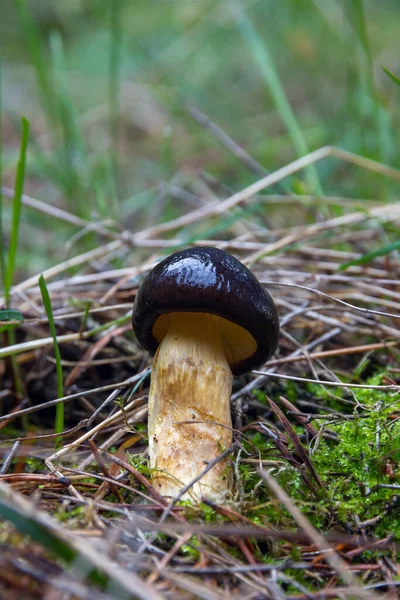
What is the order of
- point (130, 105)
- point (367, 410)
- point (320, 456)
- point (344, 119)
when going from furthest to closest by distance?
point (130, 105), point (344, 119), point (367, 410), point (320, 456)

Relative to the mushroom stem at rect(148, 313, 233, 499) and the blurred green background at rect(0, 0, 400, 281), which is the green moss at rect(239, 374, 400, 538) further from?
the blurred green background at rect(0, 0, 400, 281)

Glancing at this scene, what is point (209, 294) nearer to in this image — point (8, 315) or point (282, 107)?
point (8, 315)

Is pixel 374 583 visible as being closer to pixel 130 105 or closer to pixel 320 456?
pixel 320 456

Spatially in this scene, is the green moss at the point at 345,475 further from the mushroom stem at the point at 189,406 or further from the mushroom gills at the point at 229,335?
the mushroom gills at the point at 229,335

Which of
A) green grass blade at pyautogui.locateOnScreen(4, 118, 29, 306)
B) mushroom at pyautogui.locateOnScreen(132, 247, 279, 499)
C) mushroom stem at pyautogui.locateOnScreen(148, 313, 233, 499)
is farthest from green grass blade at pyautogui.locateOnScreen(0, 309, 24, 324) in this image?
mushroom stem at pyautogui.locateOnScreen(148, 313, 233, 499)

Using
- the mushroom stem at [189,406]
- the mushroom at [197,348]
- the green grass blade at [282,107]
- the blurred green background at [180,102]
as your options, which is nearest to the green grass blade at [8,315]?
the mushroom at [197,348]

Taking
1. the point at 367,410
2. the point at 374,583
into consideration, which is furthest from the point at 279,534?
the point at 367,410

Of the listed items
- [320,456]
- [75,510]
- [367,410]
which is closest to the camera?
[75,510]
